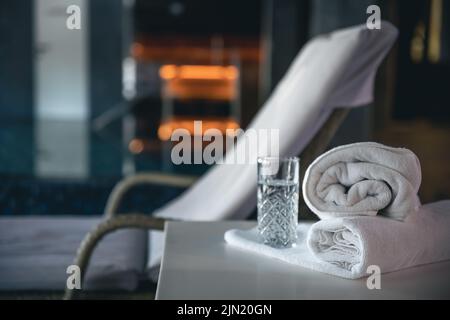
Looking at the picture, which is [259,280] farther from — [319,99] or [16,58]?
[16,58]

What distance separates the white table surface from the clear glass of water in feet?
0.20

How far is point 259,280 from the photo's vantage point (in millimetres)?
836

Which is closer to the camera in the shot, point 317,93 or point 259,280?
point 259,280

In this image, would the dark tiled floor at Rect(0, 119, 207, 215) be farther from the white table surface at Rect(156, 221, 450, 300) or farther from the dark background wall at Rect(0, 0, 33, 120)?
the white table surface at Rect(156, 221, 450, 300)

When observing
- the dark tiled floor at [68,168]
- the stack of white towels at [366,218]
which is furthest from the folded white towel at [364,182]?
the dark tiled floor at [68,168]

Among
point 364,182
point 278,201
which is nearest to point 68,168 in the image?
point 278,201

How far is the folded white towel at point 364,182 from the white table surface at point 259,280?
0.09m

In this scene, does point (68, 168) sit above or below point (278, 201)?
below

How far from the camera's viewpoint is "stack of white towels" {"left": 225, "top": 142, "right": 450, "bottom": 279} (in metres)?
0.86

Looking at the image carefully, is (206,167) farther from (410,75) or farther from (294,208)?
(294,208)

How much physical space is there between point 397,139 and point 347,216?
13.4 ft

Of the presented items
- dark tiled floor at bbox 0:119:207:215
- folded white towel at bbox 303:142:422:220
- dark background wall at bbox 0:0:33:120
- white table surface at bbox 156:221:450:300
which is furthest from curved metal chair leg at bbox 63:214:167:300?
dark background wall at bbox 0:0:33:120

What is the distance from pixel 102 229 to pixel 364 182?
26.6 inches

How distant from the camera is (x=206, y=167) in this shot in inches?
210
